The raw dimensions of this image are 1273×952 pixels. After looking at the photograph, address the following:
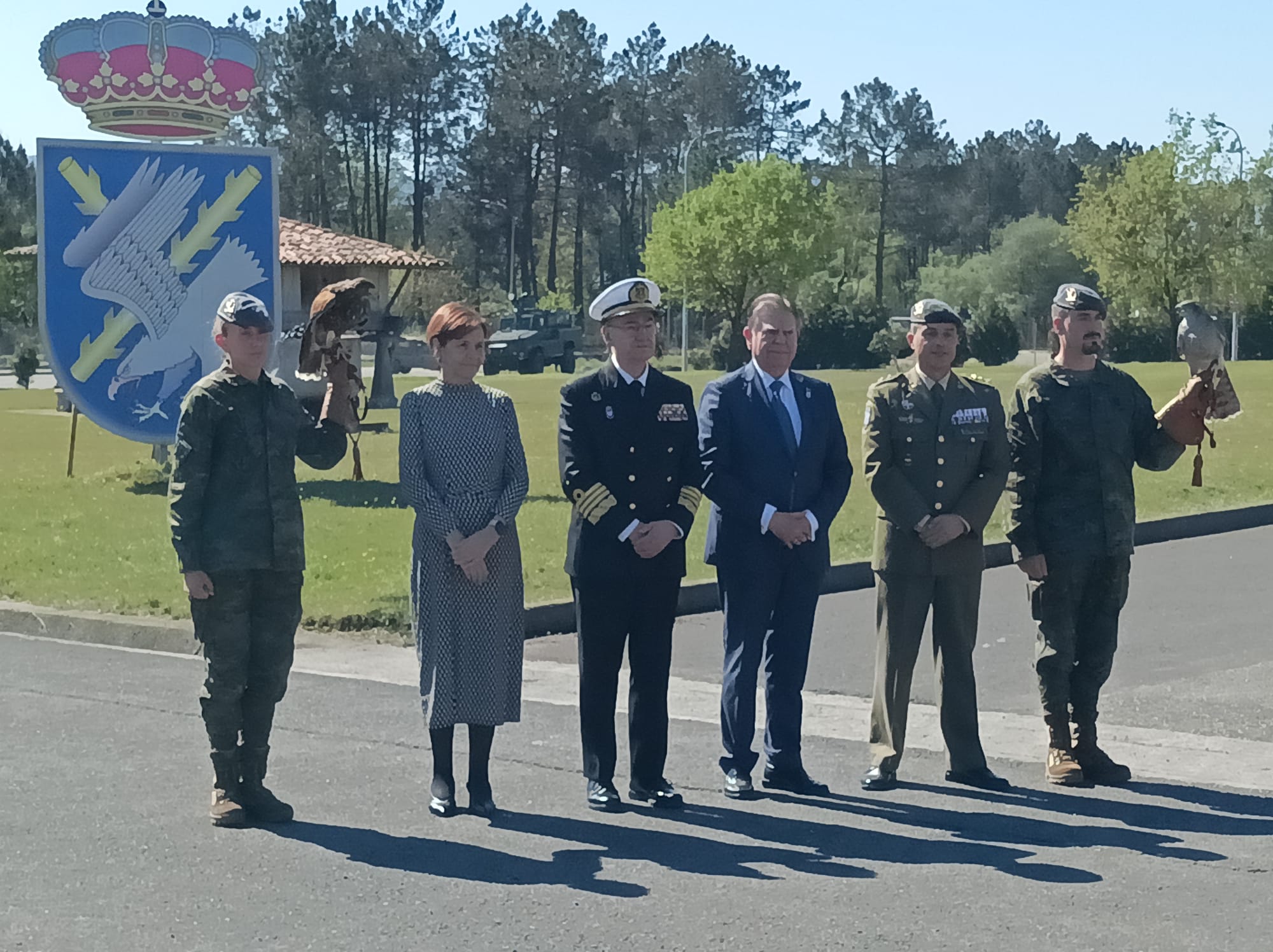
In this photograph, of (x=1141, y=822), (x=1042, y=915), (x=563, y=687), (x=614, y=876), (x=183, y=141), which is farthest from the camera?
(x=183, y=141)

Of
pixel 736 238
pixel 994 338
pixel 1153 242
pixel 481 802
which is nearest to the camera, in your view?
pixel 481 802

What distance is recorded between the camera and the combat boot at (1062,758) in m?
6.84

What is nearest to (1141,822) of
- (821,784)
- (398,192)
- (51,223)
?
(821,784)

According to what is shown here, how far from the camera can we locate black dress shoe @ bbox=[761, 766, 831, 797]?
6723mm

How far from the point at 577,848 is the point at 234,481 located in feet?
5.80

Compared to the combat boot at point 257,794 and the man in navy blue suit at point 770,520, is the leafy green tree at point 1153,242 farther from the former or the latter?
the combat boot at point 257,794

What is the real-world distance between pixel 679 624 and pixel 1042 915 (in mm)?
5936

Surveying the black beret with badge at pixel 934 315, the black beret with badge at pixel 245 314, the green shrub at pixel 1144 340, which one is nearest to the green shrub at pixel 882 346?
the green shrub at pixel 1144 340

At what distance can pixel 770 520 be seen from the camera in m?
6.66

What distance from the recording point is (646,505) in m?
6.53

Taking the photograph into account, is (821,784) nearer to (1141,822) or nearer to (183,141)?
(1141,822)

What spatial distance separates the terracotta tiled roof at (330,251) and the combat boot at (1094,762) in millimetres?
30551

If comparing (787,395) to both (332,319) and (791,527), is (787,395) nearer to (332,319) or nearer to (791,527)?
(791,527)

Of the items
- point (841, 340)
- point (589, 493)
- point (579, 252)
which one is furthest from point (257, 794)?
point (579, 252)
